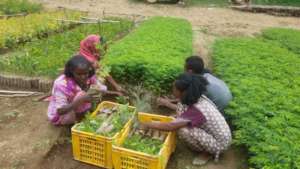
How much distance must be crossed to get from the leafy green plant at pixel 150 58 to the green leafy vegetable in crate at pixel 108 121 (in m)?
1.00

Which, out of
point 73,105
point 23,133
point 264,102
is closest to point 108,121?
point 73,105

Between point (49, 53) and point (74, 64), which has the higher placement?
point (74, 64)

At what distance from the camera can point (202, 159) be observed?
14.5 feet

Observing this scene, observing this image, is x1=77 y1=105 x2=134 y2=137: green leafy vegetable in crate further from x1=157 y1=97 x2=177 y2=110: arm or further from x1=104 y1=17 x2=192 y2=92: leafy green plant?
x1=104 y1=17 x2=192 y2=92: leafy green plant

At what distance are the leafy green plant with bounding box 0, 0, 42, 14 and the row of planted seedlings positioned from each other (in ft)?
25.5

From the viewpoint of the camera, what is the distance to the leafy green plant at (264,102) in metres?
3.71

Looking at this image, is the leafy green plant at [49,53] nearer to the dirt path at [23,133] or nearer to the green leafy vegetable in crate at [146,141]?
the dirt path at [23,133]

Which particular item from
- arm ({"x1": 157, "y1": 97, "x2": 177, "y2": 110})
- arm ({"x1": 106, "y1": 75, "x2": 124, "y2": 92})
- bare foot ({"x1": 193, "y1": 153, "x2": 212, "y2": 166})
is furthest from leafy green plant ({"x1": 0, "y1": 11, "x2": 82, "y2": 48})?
bare foot ({"x1": 193, "y1": 153, "x2": 212, "y2": 166})

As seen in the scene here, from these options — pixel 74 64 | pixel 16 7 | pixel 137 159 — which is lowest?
pixel 137 159

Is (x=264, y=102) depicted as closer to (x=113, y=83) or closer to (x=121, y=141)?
(x=121, y=141)

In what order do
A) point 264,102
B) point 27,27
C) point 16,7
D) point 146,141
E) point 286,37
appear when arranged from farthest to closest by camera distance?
point 16,7, point 286,37, point 27,27, point 264,102, point 146,141

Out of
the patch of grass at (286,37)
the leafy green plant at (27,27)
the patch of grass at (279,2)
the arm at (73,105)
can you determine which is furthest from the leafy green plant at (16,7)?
the patch of grass at (279,2)

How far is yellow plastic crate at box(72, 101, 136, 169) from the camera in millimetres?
3997

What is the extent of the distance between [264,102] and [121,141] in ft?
6.47
